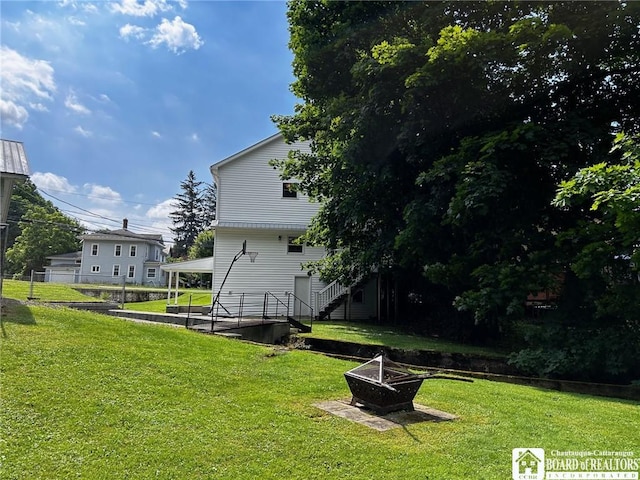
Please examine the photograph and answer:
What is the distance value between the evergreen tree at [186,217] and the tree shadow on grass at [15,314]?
61.4m

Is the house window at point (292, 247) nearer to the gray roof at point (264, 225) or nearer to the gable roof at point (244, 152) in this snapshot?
the gray roof at point (264, 225)

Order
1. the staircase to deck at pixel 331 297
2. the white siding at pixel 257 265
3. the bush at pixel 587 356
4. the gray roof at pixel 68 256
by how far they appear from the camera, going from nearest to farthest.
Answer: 1. the bush at pixel 587 356
2. the white siding at pixel 257 265
3. the staircase to deck at pixel 331 297
4. the gray roof at pixel 68 256

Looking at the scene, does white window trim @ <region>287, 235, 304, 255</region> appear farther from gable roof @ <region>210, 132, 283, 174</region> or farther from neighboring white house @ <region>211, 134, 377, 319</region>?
gable roof @ <region>210, 132, 283, 174</region>

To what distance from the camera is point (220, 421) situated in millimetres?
Answer: 4547

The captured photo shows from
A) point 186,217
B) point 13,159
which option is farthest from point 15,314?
point 186,217

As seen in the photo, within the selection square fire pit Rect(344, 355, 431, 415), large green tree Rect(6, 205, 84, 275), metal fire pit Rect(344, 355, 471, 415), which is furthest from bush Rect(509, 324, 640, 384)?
large green tree Rect(6, 205, 84, 275)

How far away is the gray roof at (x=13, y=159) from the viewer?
25.8 feet

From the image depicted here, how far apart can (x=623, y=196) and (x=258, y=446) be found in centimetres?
593

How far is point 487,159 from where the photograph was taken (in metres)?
9.71

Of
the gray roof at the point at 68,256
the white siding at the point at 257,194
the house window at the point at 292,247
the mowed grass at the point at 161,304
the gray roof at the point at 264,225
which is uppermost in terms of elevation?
the white siding at the point at 257,194

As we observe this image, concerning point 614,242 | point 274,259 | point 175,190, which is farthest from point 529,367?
point 175,190

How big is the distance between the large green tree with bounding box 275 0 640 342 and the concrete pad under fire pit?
16.4ft

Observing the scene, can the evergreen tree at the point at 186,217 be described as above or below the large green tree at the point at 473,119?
above

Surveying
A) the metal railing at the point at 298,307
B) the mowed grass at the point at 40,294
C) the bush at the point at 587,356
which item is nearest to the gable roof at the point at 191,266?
the mowed grass at the point at 40,294
